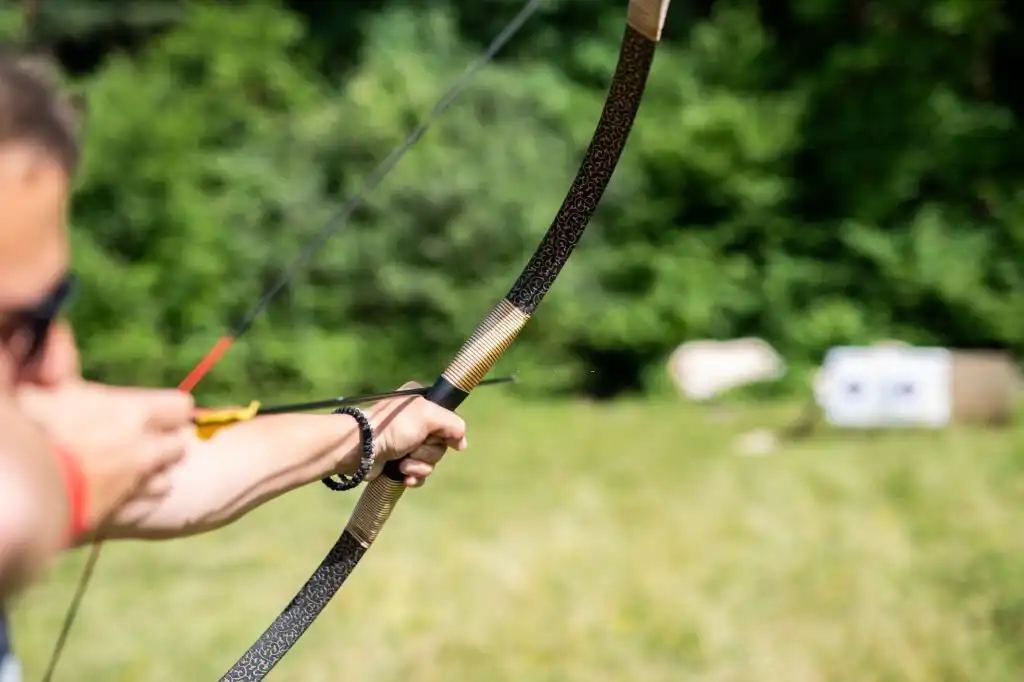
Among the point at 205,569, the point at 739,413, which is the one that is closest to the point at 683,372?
the point at 739,413

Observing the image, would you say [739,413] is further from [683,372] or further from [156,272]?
[156,272]

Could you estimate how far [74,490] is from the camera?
73 cm

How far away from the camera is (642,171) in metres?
9.77

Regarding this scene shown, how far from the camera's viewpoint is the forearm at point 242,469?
1.08 m

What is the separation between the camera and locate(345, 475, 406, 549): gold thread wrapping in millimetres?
1313

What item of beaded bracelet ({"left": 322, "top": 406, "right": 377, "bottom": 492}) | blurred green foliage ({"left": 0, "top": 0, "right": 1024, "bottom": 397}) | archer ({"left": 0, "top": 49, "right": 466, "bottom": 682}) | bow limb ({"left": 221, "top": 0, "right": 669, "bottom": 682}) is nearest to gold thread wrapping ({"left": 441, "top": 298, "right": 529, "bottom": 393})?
bow limb ({"left": 221, "top": 0, "right": 669, "bottom": 682})

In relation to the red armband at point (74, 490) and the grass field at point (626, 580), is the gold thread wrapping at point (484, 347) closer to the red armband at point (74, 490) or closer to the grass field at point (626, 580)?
the red armband at point (74, 490)

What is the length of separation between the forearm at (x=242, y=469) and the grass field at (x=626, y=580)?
192 cm

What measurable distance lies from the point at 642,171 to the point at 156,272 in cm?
393

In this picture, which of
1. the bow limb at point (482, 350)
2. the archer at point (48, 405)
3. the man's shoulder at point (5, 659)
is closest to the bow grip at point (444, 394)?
the bow limb at point (482, 350)

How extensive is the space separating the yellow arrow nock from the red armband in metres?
0.27

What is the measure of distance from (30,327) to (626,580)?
3.09 metres

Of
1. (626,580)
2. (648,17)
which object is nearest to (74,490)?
(648,17)

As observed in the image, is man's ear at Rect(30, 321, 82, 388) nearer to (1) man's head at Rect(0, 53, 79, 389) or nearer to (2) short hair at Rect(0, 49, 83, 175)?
(1) man's head at Rect(0, 53, 79, 389)
